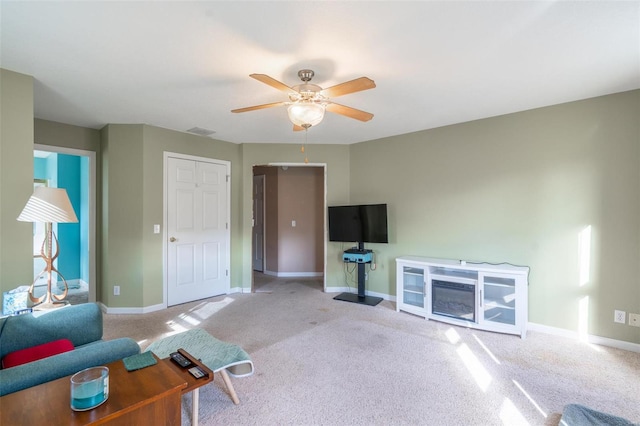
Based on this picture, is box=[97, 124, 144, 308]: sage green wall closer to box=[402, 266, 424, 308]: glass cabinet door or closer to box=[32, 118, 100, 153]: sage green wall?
box=[32, 118, 100, 153]: sage green wall

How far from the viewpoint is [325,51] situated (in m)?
2.14

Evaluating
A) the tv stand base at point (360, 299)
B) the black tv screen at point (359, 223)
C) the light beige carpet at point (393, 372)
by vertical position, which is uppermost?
the black tv screen at point (359, 223)

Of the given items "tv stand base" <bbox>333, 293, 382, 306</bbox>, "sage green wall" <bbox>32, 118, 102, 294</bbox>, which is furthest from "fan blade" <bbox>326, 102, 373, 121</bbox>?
"sage green wall" <bbox>32, 118, 102, 294</bbox>

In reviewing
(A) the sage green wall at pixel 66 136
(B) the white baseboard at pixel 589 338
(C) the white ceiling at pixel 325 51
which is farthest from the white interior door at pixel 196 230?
(B) the white baseboard at pixel 589 338

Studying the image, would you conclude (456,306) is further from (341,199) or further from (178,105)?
(178,105)

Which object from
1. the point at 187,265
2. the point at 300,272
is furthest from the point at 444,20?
the point at 300,272

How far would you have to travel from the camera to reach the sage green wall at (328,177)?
4879 millimetres

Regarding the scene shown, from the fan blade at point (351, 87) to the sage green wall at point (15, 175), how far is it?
2.46 metres

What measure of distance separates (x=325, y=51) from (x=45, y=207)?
2.29 metres

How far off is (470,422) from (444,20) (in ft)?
8.19

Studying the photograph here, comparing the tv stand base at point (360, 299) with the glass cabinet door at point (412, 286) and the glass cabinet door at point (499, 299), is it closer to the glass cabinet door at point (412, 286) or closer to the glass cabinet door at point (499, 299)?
the glass cabinet door at point (412, 286)

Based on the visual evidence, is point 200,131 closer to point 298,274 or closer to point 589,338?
point 298,274

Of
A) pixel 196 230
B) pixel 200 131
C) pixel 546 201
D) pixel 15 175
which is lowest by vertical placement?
pixel 196 230

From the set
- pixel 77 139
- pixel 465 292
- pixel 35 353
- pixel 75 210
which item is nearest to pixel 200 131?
pixel 77 139
